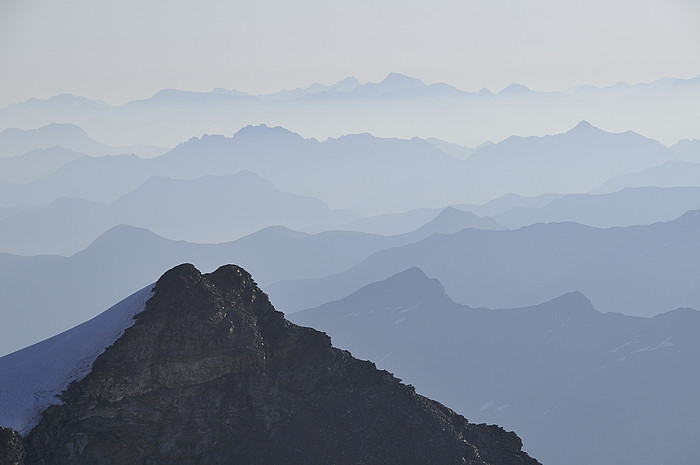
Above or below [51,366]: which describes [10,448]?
below

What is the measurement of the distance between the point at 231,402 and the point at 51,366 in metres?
11.3

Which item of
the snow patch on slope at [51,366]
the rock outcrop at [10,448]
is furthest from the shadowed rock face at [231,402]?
the rock outcrop at [10,448]

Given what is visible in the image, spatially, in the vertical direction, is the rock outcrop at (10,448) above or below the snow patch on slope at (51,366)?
below

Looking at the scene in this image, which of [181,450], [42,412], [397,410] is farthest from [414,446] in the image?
[42,412]

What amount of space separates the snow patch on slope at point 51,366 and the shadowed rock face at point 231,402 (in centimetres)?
102

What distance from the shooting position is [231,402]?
53.1 metres

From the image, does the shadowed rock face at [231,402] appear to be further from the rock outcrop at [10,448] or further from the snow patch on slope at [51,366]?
the rock outcrop at [10,448]

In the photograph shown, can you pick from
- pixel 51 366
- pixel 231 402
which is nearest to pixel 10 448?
pixel 51 366

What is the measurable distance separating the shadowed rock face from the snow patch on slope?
3.36 ft

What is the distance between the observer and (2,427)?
4644 centimetres

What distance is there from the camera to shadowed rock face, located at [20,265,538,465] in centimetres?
4959

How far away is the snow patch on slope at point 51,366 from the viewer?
162ft

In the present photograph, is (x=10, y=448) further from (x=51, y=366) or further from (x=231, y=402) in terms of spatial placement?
(x=231, y=402)

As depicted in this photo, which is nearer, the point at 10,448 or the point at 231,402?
the point at 10,448
